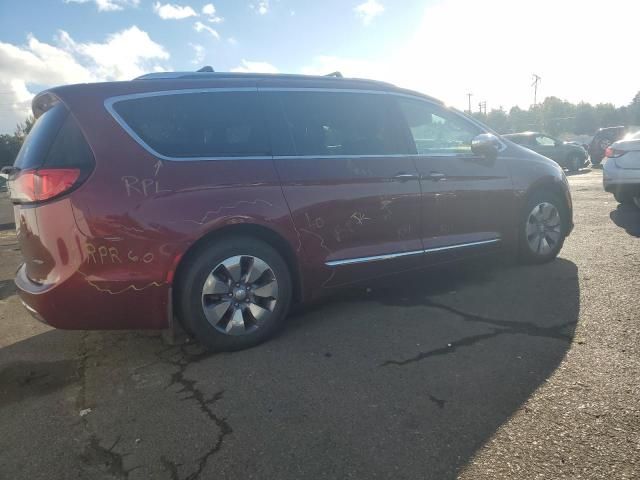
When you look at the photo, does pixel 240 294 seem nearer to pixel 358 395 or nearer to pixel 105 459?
pixel 358 395

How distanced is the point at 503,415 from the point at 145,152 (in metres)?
2.54

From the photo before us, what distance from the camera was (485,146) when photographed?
174 inches

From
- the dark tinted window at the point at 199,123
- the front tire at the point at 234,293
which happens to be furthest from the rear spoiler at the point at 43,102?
the front tire at the point at 234,293

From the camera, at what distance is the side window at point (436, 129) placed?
4.25 m

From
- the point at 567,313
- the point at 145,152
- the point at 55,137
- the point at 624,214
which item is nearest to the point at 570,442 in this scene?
the point at 567,313

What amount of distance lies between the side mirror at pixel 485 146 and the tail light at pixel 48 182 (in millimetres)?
3294

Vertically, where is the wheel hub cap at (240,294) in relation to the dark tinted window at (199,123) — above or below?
below

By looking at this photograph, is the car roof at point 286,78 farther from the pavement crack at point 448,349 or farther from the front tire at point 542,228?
the pavement crack at point 448,349

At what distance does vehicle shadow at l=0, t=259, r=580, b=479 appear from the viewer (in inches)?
84.7

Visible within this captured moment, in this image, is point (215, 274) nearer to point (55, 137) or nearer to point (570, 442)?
point (55, 137)

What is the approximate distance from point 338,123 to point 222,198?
1270 mm

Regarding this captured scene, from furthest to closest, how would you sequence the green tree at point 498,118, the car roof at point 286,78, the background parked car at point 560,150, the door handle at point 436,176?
1. the green tree at point 498,118
2. the background parked car at point 560,150
3. the door handle at point 436,176
4. the car roof at point 286,78

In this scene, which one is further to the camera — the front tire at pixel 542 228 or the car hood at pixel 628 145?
the car hood at pixel 628 145

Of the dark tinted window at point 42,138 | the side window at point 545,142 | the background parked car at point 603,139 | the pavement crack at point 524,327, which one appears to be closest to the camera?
the dark tinted window at point 42,138
